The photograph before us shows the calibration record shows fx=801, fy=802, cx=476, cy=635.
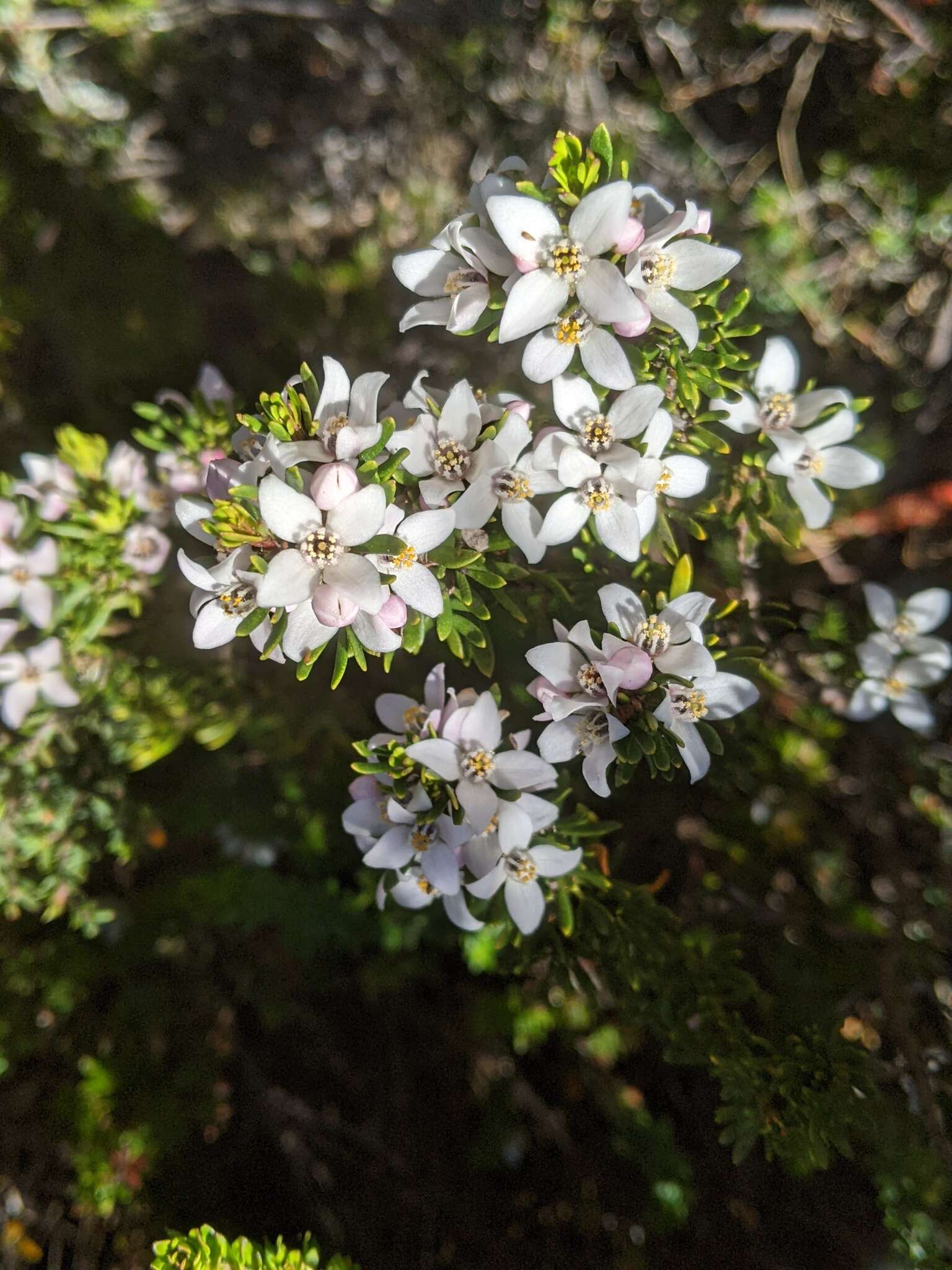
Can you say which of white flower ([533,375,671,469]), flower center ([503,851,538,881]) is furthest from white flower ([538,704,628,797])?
white flower ([533,375,671,469])

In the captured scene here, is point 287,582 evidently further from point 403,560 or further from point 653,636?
point 653,636

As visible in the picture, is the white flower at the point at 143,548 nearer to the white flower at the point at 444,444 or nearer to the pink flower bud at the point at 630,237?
the white flower at the point at 444,444

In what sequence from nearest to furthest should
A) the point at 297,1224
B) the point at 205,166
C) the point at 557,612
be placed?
the point at 557,612 < the point at 297,1224 < the point at 205,166

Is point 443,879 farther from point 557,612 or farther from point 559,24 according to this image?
point 559,24

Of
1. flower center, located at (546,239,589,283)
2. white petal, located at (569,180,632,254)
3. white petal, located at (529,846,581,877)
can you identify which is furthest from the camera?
white petal, located at (529,846,581,877)

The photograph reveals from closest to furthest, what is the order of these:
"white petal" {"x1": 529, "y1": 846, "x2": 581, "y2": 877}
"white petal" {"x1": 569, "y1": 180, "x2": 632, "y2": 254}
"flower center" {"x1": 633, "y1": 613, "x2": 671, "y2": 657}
→ "white petal" {"x1": 569, "y1": 180, "x2": 632, "y2": 254}
"flower center" {"x1": 633, "y1": 613, "x2": 671, "y2": 657}
"white petal" {"x1": 529, "y1": 846, "x2": 581, "y2": 877}

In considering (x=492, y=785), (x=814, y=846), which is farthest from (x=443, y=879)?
(x=814, y=846)

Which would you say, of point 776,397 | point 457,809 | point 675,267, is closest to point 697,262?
point 675,267

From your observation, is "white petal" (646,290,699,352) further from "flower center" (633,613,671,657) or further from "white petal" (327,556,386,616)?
"white petal" (327,556,386,616)
